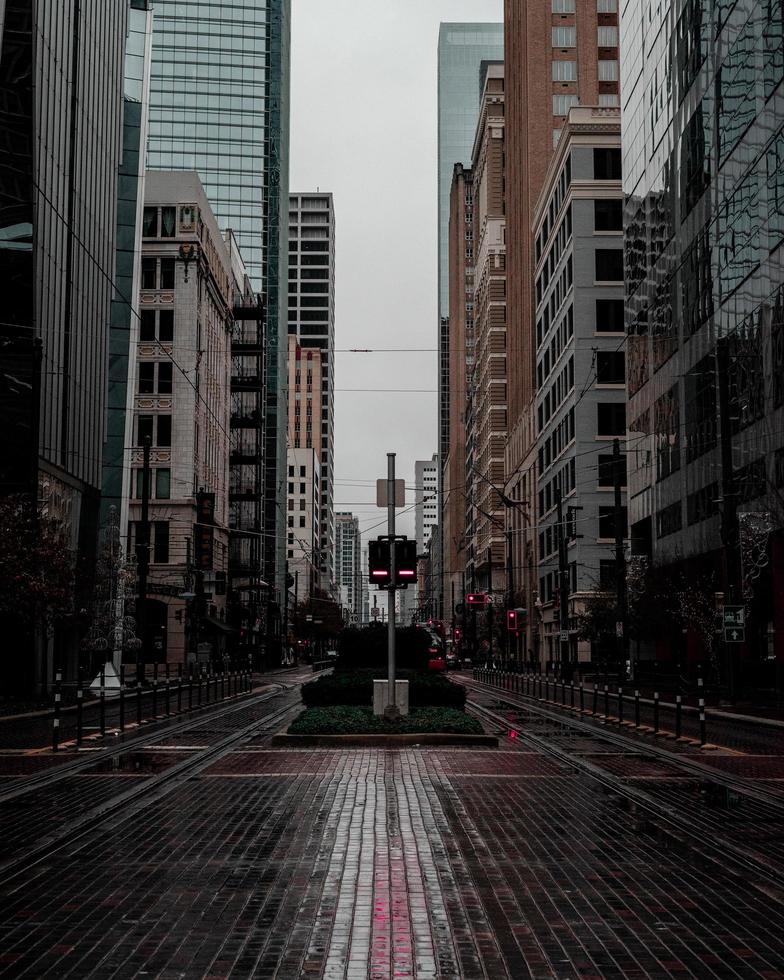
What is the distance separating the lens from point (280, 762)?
731 inches

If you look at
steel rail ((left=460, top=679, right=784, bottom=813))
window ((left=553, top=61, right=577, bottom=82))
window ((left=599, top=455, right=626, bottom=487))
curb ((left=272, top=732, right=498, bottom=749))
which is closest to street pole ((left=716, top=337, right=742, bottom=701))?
steel rail ((left=460, top=679, right=784, bottom=813))

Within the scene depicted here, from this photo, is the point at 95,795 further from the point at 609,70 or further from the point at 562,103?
the point at 609,70

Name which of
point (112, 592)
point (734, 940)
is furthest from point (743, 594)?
point (734, 940)

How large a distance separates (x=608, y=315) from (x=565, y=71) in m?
31.1

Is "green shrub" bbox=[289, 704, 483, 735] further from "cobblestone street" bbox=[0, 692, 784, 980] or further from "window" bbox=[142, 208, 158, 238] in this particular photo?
"window" bbox=[142, 208, 158, 238]

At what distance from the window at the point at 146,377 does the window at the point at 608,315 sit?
27.4 m

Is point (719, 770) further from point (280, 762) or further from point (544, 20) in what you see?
point (544, 20)

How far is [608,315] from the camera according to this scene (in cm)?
7250

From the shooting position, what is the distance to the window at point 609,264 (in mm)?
72938

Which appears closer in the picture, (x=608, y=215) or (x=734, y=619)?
(x=734, y=619)

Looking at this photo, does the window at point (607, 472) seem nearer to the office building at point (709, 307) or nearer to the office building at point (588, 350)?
the office building at point (588, 350)

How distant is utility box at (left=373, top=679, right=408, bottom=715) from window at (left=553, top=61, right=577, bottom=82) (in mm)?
80145

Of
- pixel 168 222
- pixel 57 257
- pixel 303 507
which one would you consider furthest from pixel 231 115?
pixel 57 257

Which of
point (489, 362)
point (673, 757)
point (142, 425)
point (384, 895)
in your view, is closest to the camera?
point (384, 895)
